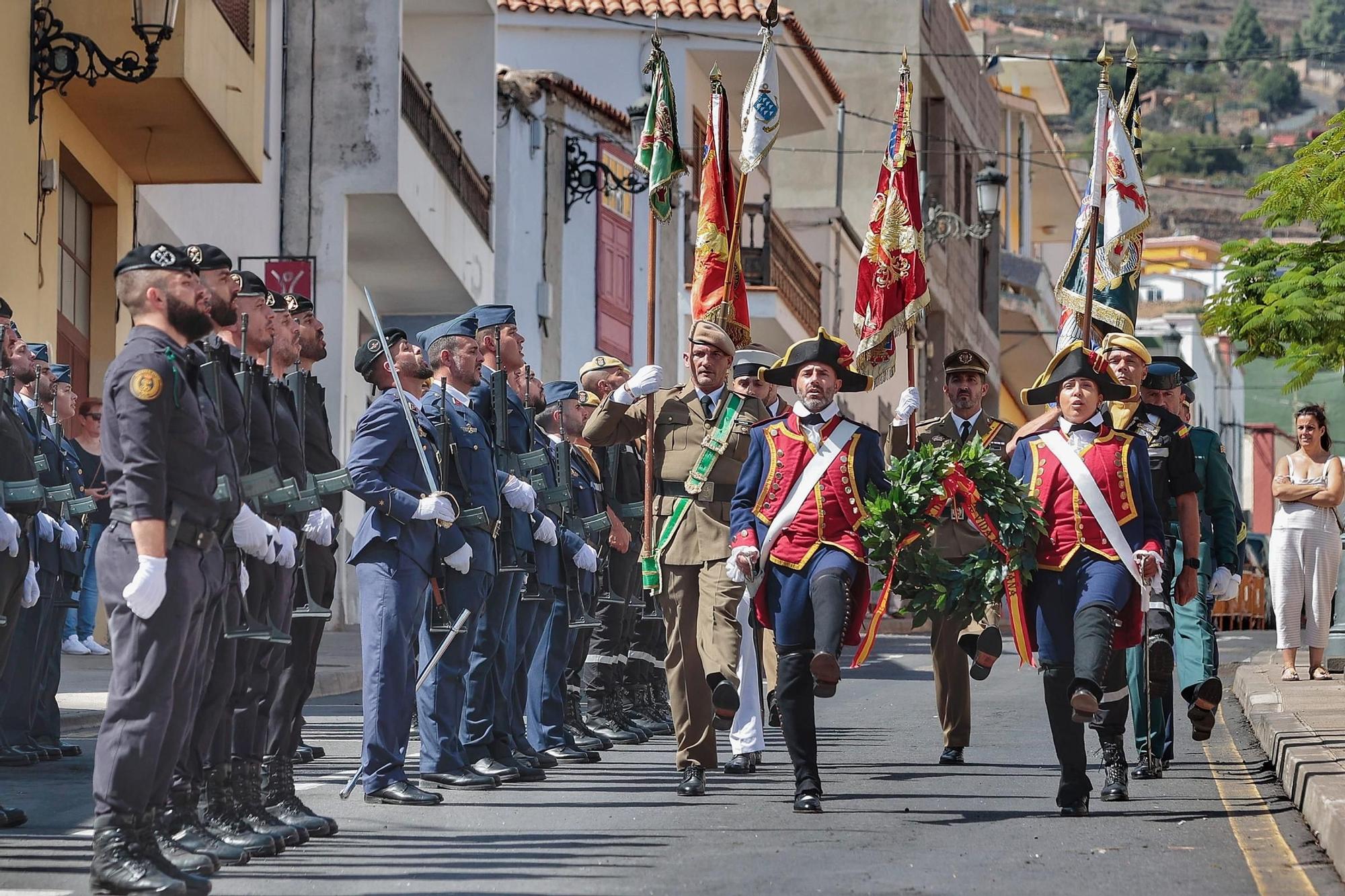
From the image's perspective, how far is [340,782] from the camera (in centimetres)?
1052

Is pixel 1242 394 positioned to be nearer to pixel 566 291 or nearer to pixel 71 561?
pixel 566 291

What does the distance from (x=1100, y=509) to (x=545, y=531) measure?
10.6 ft

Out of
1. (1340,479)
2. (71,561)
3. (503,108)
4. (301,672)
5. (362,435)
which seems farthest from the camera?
(503,108)

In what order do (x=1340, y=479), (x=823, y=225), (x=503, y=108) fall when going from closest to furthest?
(x=1340, y=479)
(x=503, y=108)
(x=823, y=225)

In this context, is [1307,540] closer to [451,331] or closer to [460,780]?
[451,331]

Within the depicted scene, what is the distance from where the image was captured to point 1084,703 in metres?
9.32

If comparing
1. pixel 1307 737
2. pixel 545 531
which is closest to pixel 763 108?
pixel 545 531

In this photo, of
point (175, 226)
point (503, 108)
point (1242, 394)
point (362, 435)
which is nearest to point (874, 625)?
point (362, 435)

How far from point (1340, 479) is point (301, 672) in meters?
9.70

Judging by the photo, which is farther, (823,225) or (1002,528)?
(823,225)

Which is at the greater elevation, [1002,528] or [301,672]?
[1002,528]

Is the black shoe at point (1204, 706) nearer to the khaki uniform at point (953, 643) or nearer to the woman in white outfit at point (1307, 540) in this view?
the khaki uniform at point (953, 643)

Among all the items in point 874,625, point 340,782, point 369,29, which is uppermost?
point 369,29

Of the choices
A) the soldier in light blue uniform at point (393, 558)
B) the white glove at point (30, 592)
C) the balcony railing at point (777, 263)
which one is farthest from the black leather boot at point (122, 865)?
the balcony railing at point (777, 263)
